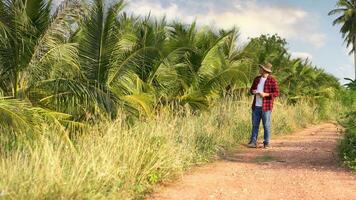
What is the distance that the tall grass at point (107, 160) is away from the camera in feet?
17.3

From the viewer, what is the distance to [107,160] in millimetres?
6562

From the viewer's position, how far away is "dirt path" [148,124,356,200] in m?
6.98

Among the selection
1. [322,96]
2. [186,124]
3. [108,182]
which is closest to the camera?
[108,182]

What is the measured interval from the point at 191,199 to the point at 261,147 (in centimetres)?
555

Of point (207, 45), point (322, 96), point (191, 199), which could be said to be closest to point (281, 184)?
point (191, 199)

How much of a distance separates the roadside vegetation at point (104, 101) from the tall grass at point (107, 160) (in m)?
0.01

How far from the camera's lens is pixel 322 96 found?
30.7 metres

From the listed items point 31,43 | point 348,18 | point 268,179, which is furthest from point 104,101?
point 348,18

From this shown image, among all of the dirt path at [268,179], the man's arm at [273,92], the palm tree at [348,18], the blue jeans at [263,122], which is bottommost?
the dirt path at [268,179]

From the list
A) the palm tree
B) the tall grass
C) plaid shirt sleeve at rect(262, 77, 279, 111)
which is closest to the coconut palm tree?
the tall grass

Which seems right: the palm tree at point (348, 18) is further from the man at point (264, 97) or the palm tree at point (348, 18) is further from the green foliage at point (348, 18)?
the man at point (264, 97)

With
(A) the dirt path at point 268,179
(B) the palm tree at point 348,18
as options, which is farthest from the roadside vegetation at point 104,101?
(B) the palm tree at point 348,18

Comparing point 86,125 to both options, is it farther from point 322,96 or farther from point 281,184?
point 322,96

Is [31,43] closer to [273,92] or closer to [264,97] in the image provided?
[264,97]
